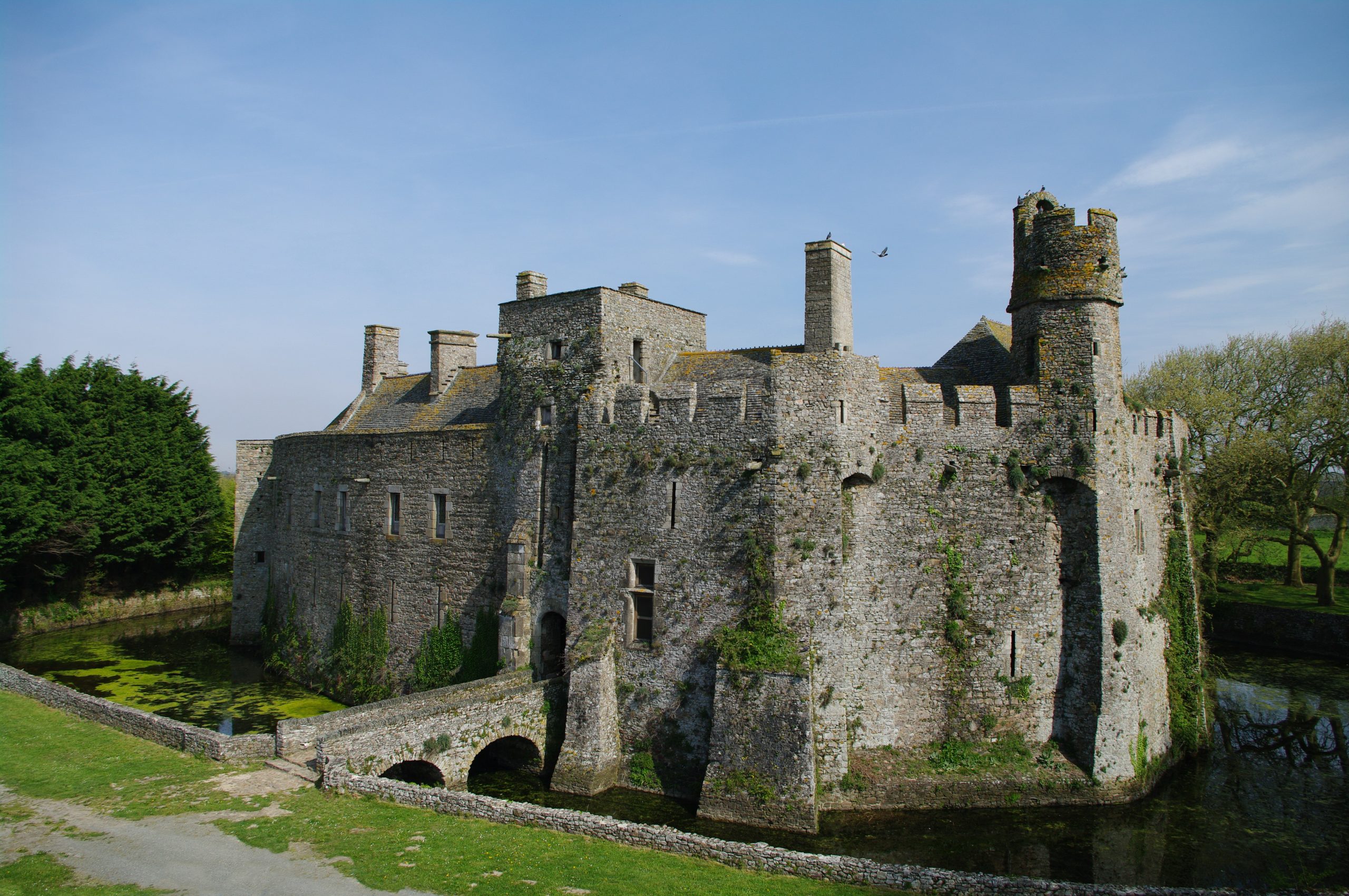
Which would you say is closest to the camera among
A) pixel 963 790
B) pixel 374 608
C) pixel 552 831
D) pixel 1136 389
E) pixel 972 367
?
pixel 552 831

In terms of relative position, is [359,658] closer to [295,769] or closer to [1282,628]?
[295,769]

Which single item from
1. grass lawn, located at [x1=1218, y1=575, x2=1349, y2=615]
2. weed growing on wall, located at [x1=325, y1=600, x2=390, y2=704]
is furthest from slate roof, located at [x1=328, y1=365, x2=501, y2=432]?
grass lawn, located at [x1=1218, y1=575, x2=1349, y2=615]

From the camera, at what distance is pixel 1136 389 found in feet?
127

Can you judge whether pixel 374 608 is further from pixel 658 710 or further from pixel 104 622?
pixel 104 622

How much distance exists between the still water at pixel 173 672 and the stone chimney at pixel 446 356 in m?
11.1

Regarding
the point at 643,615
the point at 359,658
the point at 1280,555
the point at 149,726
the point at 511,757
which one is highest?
the point at 643,615

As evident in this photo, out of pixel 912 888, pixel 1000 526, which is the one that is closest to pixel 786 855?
pixel 912 888

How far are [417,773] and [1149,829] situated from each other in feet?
50.7

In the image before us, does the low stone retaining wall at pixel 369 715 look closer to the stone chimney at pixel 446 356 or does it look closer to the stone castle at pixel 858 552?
the stone castle at pixel 858 552

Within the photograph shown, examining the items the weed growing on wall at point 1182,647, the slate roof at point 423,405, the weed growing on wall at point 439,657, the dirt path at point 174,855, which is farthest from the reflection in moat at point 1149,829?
the slate roof at point 423,405

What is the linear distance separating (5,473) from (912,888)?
3688cm

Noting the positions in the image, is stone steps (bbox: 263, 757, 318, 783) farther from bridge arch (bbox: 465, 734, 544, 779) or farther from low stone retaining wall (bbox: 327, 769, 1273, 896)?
bridge arch (bbox: 465, 734, 544, 779)

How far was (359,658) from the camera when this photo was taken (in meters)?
26.0

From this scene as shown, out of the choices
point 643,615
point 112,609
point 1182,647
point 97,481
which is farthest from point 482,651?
point 112,609
